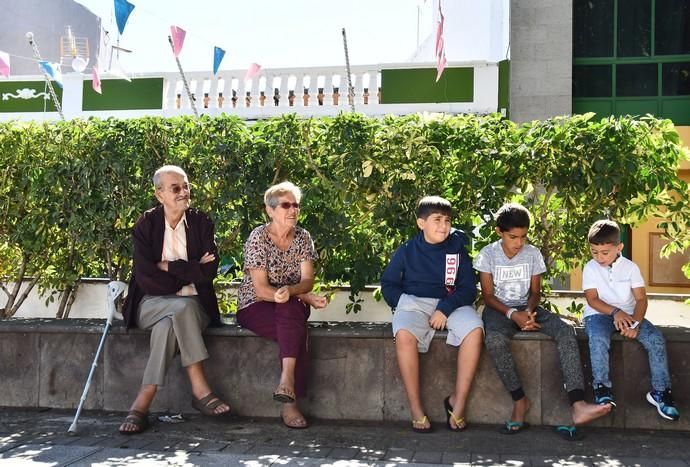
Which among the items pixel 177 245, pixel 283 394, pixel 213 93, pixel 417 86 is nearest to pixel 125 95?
pixel 213 93

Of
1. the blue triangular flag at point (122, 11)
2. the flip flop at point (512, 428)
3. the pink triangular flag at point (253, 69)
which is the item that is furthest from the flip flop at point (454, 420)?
the pink triangular flag at point (253, 69)

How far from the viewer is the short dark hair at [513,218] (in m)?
5.55

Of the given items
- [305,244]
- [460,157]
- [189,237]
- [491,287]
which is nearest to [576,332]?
[491,287]

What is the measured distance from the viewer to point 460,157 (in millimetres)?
6195

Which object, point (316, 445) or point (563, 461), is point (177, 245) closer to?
point (316, 445)

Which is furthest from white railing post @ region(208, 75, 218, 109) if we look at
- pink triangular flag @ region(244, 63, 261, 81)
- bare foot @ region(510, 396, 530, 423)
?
bare foot @ region(510, 396, 530, 423)

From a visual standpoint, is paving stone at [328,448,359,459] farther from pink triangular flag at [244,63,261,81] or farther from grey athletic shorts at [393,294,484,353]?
pink triangular flag at [244,63,261,81]

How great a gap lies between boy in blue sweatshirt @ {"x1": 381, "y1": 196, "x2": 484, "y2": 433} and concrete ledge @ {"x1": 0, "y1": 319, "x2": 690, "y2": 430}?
0.62 feet

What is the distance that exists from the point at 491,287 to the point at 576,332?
2.12 ft

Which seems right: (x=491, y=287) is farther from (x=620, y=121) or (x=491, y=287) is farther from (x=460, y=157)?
(x=620, y=121)

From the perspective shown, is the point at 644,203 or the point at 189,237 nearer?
the point at 189,237

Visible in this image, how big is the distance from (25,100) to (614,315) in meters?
15.0

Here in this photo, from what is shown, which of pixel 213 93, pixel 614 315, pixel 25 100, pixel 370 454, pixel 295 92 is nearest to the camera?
pixel 370 454

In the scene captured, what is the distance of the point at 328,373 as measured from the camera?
5.74m
